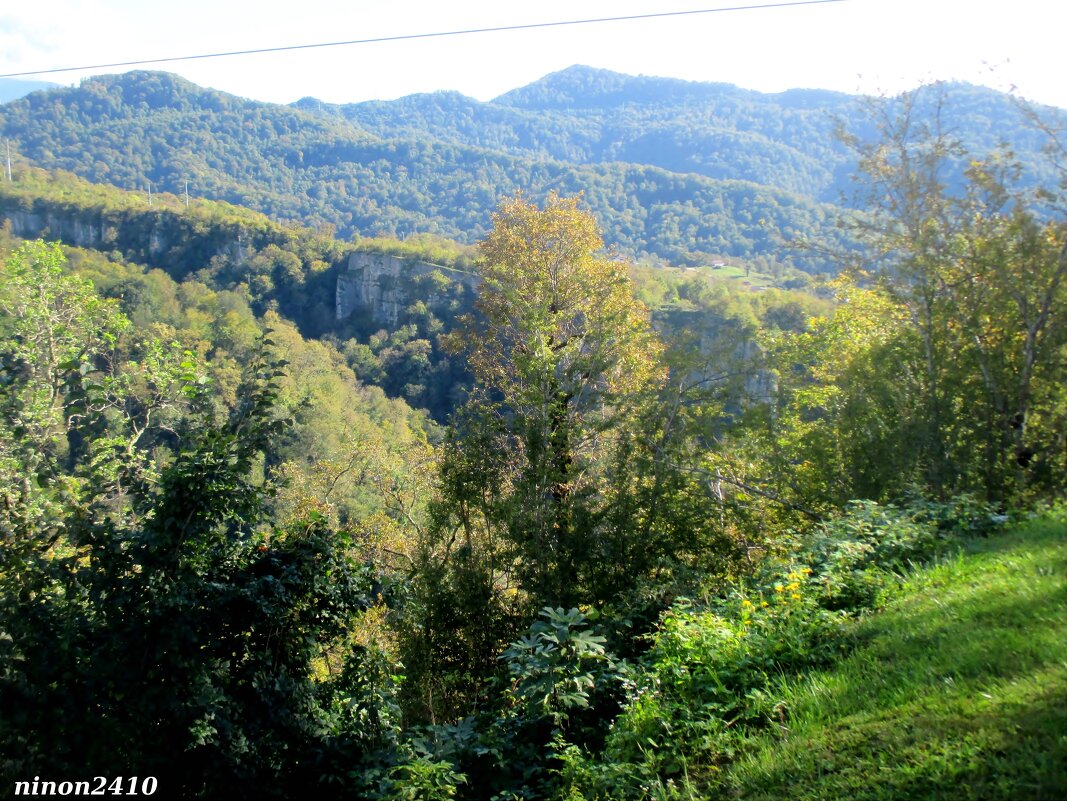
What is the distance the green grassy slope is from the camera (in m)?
2.58

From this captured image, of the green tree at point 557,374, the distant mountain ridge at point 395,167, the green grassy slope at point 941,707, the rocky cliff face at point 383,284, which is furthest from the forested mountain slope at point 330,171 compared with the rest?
the green grassy slope at point 941,707

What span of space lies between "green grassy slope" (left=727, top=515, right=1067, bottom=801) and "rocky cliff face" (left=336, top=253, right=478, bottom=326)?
56680 millimetres

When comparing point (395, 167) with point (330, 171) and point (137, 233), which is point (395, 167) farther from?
point (137, 233)

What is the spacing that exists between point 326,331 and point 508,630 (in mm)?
62542

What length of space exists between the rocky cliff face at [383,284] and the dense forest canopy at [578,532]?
49.3 metres

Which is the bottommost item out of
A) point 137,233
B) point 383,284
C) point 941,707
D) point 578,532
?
point 578,532

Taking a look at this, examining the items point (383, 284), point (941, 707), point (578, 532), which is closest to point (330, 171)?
point (383, 284)

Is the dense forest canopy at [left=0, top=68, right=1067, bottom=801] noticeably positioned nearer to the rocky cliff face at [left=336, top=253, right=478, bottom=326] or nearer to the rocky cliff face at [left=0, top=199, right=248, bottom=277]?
the rocky cliff face at [left=336, top=253, right=478, bottom=326]

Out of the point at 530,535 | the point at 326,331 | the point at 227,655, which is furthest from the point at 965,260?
the point at 326,331

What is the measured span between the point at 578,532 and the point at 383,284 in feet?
200

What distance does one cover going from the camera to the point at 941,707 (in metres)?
2.96

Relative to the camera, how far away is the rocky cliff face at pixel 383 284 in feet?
204

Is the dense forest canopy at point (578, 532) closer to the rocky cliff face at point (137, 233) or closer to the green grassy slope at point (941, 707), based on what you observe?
the green grassy slope at point (941, 707)

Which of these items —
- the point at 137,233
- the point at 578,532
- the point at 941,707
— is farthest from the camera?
the point at 137,233
